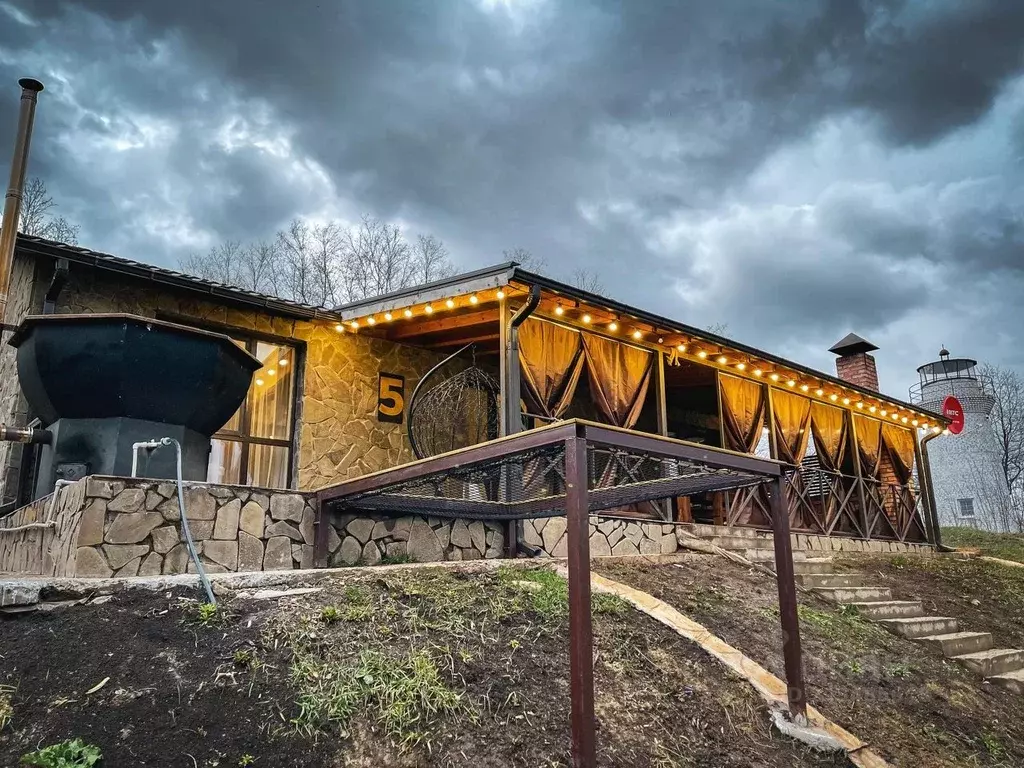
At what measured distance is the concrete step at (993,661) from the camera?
20.3 feet

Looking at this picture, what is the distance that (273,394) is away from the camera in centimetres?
819

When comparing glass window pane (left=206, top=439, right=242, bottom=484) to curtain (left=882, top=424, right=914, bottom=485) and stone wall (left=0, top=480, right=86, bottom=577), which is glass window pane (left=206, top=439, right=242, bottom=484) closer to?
stone wall (left=0, top=480, right=86, bottom=577)

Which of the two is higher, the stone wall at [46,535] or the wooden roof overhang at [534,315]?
the wooden roof overhang at [534,315]

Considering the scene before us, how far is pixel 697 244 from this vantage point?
4431cm

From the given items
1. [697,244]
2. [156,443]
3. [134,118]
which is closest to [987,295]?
[697,244]

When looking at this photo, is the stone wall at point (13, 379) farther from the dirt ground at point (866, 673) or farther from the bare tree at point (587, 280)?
the bare tree at point (587, 280)

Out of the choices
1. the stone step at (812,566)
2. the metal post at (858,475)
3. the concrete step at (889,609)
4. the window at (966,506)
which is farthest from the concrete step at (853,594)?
the window at (966,506)

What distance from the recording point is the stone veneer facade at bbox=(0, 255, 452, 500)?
6703 millimetres

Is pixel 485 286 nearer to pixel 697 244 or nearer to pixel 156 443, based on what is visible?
pixel 156 443

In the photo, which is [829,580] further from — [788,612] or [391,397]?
[391,397]

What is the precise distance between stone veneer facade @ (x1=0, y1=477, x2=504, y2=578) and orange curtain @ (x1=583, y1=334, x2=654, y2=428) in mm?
2649

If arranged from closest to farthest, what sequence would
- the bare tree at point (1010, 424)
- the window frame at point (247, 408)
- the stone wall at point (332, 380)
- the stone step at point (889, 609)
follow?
the stone step at point (889, 609)
the stone wall at point (332, 380)
the window frame at point (247, 408)
the bare tree at point (1010, 424)

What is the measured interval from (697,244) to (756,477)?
4243 centimetres

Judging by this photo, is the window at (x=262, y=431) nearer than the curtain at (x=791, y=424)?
Yes
